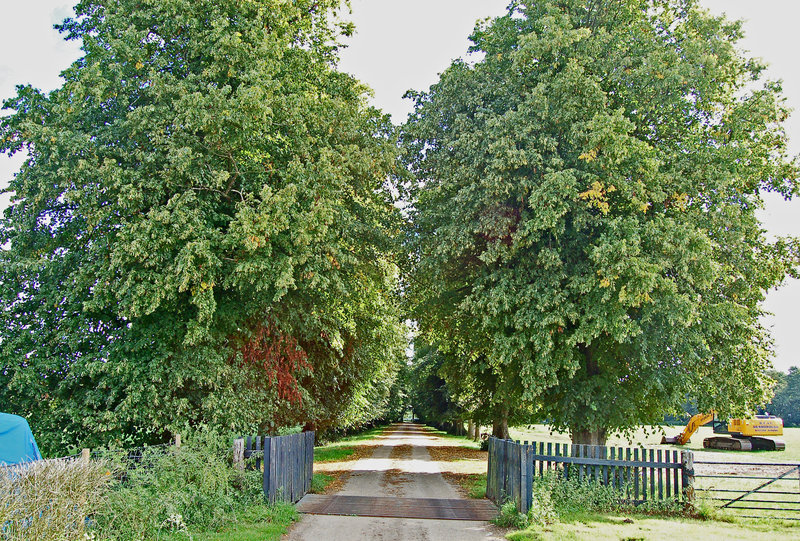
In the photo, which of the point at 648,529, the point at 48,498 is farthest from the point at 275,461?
the point at 648,529

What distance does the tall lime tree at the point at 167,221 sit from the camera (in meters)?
13.9

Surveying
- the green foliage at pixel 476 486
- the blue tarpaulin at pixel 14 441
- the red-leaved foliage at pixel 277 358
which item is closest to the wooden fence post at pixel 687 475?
the green foliage at pixel 476 486

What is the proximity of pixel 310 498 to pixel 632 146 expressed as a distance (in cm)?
1117

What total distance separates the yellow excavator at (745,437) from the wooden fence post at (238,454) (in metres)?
33.7

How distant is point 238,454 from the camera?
11672mm

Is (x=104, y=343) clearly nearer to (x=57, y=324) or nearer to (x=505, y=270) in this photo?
(x=57, y=324)

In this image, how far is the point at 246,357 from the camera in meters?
17.1

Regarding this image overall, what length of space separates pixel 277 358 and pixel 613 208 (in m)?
10.6

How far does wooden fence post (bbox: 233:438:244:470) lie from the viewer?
1146 centimetres

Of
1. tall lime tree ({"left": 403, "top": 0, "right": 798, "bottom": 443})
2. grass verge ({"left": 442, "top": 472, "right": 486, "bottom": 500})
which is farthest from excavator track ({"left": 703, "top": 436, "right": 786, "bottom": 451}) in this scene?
grass verge ({"left": 442, "top": 472, "right": 486, "bottom": 500})

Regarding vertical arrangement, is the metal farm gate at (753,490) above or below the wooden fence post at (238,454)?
below

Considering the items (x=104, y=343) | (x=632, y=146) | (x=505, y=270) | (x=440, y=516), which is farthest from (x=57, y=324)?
(x=632, y=146)

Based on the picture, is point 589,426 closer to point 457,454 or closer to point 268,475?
point 268,475

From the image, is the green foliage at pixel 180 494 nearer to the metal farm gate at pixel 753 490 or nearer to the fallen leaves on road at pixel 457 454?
the metal farm gate at pixel 753 490
